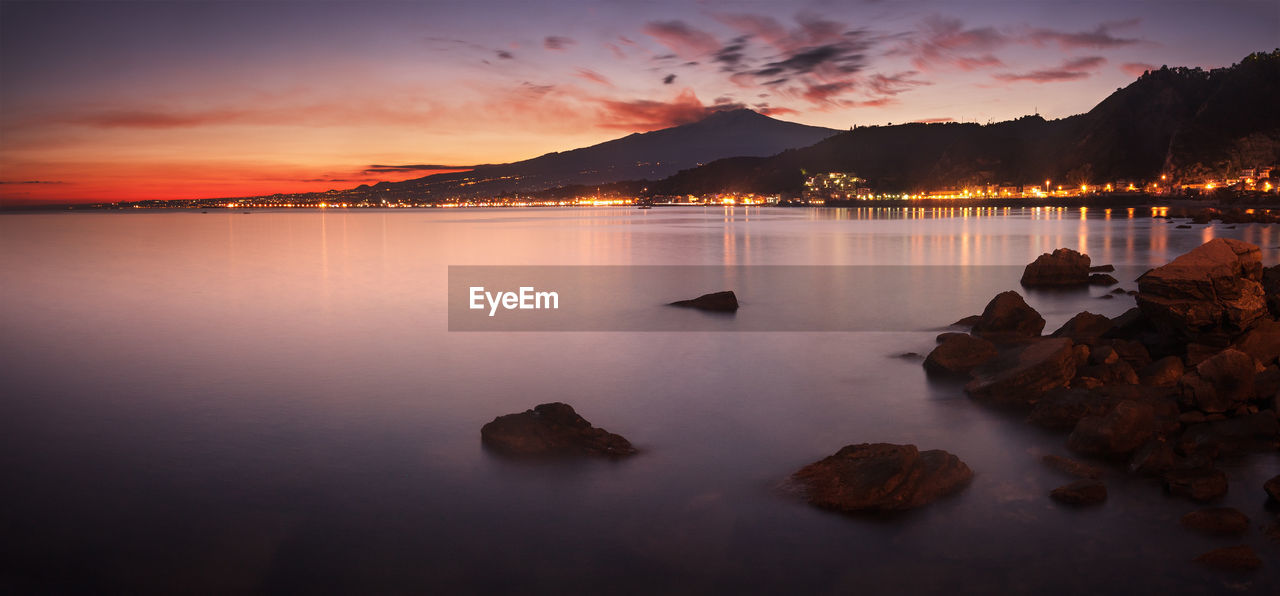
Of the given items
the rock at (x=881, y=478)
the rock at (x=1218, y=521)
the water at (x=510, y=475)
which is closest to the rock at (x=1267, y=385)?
the water at (x=510, y=475)

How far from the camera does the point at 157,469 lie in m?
7.71

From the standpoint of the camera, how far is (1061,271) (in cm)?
2192

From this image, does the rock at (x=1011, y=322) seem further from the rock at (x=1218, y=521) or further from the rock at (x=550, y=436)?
the rock at (x=550, y=436)

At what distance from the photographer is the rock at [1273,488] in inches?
250

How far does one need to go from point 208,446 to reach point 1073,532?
827cm

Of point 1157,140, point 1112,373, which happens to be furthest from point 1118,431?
point 1157,140

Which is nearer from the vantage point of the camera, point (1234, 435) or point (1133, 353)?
point (1234, 435)

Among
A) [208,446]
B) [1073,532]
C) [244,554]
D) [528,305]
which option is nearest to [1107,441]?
[1073,532]

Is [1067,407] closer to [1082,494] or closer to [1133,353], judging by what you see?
[1082,494]

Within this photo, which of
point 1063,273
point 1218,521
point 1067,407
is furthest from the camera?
point 1063,273

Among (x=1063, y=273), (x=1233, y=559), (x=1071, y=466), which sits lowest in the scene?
(x=1233, y=559)

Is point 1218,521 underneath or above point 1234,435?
underneath

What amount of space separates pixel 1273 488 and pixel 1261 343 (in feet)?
14.8

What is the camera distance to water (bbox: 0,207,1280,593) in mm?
5629
